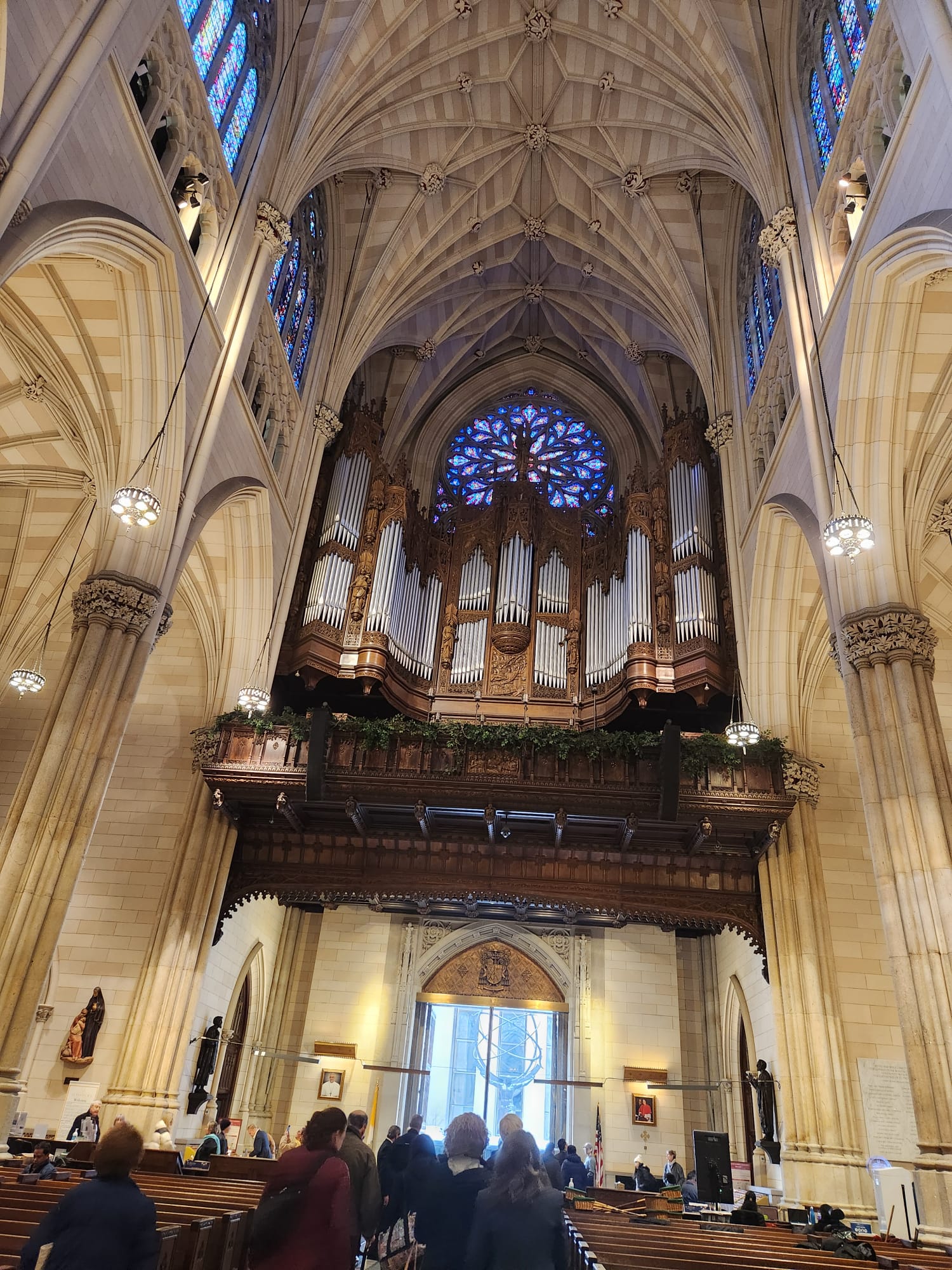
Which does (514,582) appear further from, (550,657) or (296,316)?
(296,316)

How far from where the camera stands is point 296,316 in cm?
1733

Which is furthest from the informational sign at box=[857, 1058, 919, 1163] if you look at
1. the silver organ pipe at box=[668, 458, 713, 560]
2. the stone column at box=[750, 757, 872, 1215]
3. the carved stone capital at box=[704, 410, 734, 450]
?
the carved stone capital at box=[704, 410, 734, 450]

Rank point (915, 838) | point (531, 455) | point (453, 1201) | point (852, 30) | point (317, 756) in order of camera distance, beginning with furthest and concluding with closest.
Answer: point (531, 455) → point (317, 756) → point (852, 30) → point (915, 838) → point (453, 1201)

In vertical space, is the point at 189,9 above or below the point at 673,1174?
above

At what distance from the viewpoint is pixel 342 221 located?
1925 centimetres

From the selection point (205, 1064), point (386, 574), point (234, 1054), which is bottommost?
point (205, 1064)

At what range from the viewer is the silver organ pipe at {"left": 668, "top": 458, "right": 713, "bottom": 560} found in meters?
16.8

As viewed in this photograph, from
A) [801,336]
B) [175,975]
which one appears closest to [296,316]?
[801,336]

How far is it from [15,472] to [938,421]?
14.0 metres

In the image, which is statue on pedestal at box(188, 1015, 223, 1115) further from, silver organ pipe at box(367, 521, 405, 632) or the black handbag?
the black handbag

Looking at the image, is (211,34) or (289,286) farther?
(289,286)

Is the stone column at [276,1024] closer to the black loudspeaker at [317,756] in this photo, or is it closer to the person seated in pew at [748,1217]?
the black loudspeaker at [317,756]

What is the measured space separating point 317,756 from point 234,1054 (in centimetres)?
A: 759

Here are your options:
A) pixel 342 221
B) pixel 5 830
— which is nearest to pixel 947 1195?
pixel 5 830
